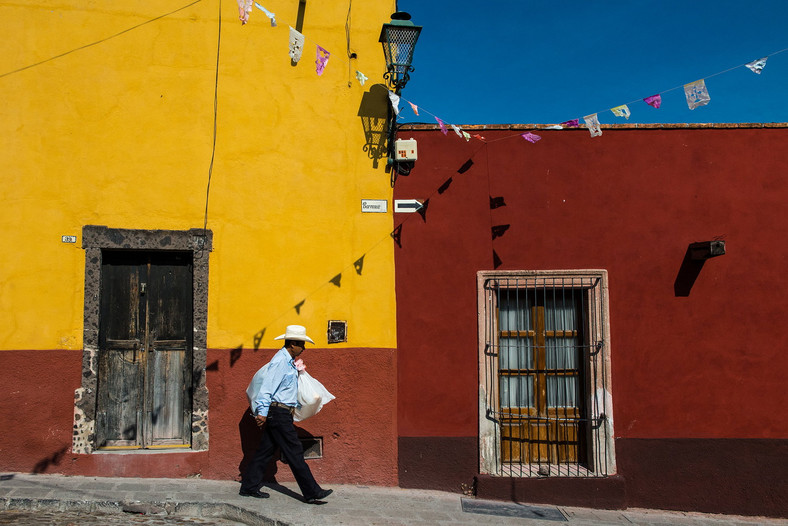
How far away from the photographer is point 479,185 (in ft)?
24.3

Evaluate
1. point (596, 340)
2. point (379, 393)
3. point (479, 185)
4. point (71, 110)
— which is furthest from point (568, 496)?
point (71, 110)

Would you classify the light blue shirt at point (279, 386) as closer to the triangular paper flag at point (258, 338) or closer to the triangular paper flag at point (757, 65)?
the triangular paper flag at point (258, 338)

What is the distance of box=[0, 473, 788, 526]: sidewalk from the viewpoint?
5.90 metres

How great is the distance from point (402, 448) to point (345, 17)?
14.9ft

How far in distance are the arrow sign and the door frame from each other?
1.92 m

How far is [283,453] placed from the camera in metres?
6.16

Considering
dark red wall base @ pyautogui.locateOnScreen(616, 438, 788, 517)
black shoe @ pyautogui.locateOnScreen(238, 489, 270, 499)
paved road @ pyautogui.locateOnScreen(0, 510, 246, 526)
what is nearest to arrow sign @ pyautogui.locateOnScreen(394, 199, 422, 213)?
black shoe @ pyautogui.locateOnScreen(238, 489, 270, 499)

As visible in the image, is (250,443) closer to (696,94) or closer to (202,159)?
(202,159)

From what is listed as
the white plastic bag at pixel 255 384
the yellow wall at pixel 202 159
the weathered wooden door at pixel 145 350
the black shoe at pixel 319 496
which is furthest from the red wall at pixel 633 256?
the weathered wooden door at pixel 145 350

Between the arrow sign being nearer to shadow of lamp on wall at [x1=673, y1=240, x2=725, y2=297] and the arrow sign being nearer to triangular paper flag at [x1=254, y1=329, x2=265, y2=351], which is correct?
triangular paper flag at [x1=254, y1=329, x2=265, y2=351]

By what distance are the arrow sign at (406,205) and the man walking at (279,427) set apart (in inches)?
72.2

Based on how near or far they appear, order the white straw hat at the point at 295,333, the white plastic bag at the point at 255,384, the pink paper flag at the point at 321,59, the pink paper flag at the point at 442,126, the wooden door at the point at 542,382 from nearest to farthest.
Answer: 1. the white plastic bag at the point at 255,384
2. the white straw hat at the point at 295,333
3. the pink paper flag at the point at 321,59
4. the pink paper flag at the point at 442,126
5. the wooden door at the point at 542,382

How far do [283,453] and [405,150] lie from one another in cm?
324

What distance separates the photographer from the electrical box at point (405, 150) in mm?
7207
